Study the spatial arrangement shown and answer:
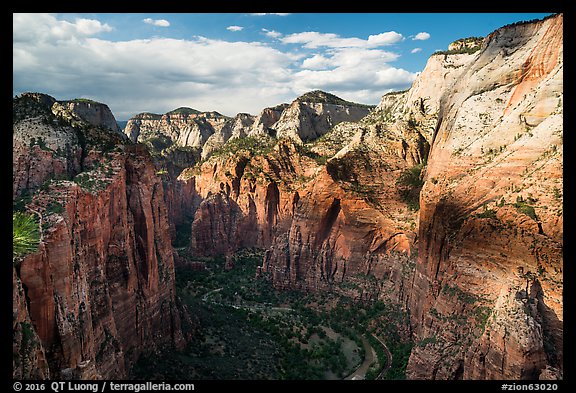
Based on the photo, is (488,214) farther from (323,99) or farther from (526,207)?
(323,99)

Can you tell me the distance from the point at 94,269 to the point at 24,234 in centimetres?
706

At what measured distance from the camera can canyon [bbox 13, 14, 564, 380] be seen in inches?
761

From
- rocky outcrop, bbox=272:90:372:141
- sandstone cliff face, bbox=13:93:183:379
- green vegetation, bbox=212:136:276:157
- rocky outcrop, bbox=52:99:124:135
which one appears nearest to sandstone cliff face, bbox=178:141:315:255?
green vegetation, bbox=212:136:276:157

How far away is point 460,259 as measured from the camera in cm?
2669

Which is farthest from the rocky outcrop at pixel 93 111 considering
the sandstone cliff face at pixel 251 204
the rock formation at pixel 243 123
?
the rock formation at pixel 243 123

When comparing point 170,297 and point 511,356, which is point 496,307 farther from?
point 170,297

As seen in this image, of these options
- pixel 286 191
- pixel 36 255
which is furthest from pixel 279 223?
pixel 36 255

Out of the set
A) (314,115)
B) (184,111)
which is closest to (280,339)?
(314,115)

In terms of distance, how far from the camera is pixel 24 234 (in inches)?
654

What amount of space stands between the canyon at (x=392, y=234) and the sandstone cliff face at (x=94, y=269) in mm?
99

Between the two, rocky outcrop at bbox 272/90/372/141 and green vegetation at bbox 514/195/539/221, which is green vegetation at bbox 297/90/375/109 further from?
green vegetation at bbox 514/195/539/221
